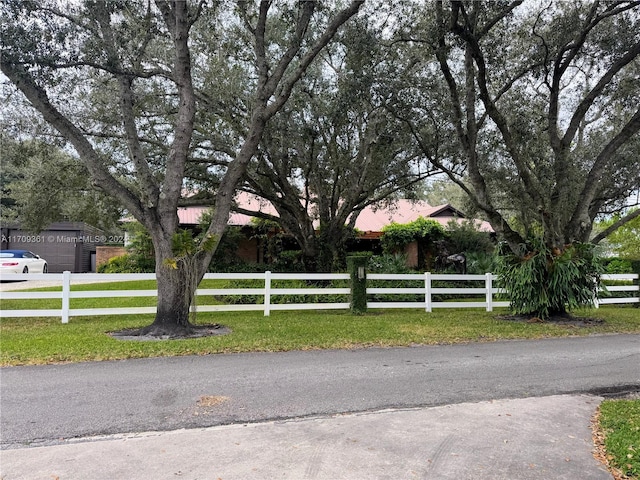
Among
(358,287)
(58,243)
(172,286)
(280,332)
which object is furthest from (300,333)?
(58,243)

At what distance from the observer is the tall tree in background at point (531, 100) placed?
11906 millimetres

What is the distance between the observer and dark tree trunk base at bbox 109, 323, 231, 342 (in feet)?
30.3

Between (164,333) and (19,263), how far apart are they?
634 inches

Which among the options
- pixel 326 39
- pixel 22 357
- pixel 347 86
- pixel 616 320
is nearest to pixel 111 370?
pixel 22 357

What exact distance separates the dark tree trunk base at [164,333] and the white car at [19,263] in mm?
14426

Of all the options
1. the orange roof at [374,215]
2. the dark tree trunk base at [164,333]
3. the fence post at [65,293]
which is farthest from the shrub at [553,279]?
the fence post at [65,293]

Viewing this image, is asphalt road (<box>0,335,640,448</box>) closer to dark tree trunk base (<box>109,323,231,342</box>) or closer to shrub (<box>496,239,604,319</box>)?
dark tree trunk base (<box>109,323,231,342</box>)

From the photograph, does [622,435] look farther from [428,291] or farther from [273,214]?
[273,214]

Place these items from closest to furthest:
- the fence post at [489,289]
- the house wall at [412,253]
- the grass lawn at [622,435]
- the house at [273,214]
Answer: the grass lawn at [622,435]
the fence post at [489,289]
the house wall at [412,253]
the house at [273,214]

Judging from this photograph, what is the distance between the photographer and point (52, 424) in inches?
185

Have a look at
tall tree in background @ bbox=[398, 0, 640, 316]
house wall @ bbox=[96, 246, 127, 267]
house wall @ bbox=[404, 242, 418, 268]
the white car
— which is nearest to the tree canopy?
tall tree in background @ bbox=[398, 0, 640, 316]

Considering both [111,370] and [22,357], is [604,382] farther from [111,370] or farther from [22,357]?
[22,357]

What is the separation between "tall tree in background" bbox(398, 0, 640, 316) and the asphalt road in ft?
13.8

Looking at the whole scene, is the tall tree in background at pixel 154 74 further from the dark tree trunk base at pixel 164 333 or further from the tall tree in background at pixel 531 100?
the tall tree in background at pixel 531 100
